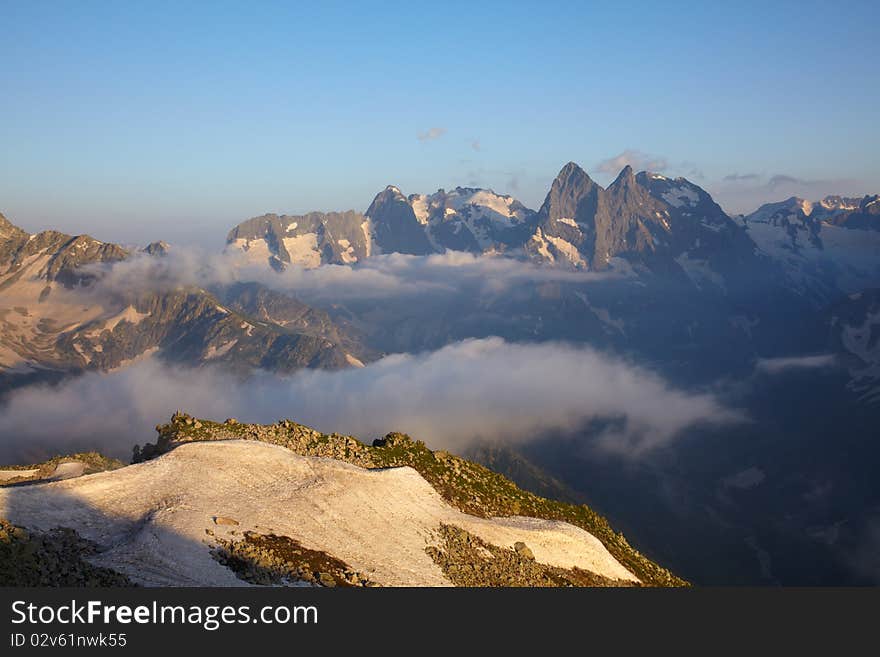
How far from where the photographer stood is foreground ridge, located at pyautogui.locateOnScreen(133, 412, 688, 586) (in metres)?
88.9

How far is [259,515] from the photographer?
68.9 meters

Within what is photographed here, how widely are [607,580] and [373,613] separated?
145 ft

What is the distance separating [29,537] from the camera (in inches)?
2235

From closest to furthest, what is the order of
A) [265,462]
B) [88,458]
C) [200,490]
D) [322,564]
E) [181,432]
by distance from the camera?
[322,564], [200,490], [265,462], [181,432], [88,458]

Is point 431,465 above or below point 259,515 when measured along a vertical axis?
below

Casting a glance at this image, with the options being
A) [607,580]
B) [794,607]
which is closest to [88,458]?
[607,580]

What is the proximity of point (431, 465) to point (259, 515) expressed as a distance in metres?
33.3

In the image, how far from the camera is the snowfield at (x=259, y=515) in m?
60.0

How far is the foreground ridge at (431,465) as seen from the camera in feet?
292

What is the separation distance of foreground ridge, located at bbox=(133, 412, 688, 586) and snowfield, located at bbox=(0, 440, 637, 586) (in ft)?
13.6

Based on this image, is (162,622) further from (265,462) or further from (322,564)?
(265,462)

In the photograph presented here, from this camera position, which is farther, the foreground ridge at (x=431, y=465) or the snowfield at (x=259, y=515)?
the foreground ridge at (x=431, y=465)

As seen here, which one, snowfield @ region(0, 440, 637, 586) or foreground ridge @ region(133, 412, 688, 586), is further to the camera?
foreground ridge @ region(133, 412, 688, 586)

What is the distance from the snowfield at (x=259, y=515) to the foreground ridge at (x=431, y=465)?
4.16 meters
